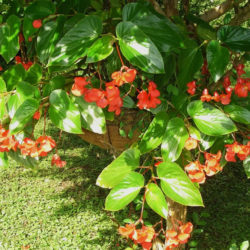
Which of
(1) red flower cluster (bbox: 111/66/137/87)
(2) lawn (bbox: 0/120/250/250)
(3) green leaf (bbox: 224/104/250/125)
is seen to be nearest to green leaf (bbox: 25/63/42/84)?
(1) red flower cluster (bbox: 111/66/137/87)

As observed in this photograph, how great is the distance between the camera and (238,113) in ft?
2.63

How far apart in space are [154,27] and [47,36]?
24cm

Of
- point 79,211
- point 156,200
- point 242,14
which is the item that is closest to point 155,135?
point 156,200

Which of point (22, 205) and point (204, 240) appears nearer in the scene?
point (204, 240)

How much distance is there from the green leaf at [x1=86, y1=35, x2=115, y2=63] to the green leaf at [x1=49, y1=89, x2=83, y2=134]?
123 mm

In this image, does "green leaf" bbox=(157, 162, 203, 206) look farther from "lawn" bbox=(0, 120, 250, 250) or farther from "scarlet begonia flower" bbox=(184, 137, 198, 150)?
"lawn" bbox=(0, 120, 250, 250)

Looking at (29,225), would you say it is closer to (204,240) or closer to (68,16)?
(204,240)

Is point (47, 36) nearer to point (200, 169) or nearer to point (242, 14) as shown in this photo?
point (200, 169)

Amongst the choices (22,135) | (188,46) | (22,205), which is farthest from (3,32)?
(22,205)

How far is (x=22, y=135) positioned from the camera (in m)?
0.87

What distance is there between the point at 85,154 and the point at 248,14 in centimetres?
227

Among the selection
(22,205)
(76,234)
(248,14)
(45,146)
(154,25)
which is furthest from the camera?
(22,205)

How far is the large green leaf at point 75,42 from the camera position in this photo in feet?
2.16

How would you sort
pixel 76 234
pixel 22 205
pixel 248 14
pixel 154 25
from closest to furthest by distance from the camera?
pixel 154 25 < pixel 248 14 < pixel 76 234 < pixel 22 205
